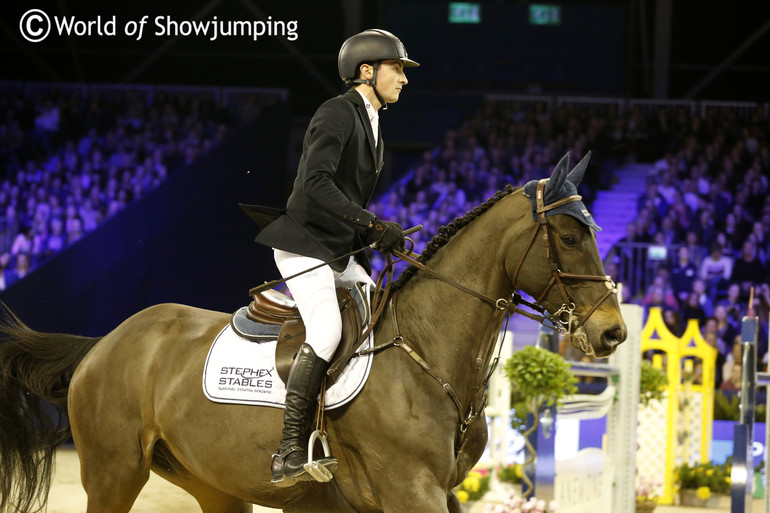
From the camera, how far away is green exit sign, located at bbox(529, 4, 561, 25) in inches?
610

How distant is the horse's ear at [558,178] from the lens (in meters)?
2.61

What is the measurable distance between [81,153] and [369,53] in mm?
11055

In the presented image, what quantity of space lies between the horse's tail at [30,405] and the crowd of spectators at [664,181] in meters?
8.18

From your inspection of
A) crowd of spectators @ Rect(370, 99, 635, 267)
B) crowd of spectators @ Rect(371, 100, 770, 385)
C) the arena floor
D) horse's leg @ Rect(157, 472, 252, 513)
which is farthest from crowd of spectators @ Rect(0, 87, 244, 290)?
horse's leg @ Rect(157, 472, 252, 513)

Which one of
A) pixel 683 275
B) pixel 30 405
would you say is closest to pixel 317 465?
pixel 30 405

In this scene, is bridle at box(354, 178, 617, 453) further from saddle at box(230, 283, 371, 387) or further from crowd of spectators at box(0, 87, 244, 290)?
crowd of spectators at box(0, 87, 244, 290)

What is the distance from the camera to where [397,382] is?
9.01ft

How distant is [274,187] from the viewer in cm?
1120

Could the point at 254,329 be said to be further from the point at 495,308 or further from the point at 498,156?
the point at 498,156

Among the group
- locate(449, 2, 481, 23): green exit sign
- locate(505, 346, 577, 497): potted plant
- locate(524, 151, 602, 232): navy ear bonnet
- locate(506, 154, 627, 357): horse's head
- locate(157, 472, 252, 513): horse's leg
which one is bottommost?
locate(157, 472, 252, 513): horse's leg

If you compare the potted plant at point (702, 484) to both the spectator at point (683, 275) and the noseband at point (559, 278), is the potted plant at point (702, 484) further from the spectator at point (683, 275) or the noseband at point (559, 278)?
the noseband at point (559, 278)

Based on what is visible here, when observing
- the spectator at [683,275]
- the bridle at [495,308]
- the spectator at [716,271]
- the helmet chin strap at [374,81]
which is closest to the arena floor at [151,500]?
the bridle at [495,308]

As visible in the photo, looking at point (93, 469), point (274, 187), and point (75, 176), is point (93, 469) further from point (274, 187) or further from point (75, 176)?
point (75, 176)

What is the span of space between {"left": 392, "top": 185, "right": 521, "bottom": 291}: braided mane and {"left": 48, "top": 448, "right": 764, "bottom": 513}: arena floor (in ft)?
9.89
